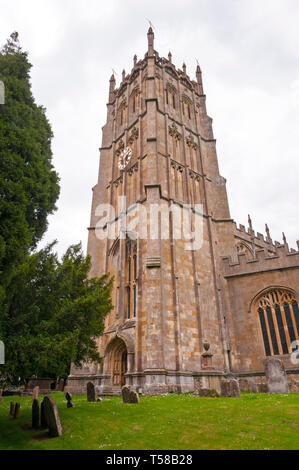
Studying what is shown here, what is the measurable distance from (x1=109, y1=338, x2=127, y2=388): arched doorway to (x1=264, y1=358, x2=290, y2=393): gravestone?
8.87 meters

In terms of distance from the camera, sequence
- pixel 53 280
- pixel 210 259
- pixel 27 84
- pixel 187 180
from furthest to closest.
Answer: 1. pixel 187 180
2. pixel 210 259
3. pixel 27 84
4. pixel 53 280

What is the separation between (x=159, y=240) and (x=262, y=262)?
270 inches

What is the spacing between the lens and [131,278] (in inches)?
791

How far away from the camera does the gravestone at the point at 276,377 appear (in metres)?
11.9

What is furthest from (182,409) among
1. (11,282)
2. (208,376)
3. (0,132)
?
(0,132)

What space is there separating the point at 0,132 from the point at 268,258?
16.4 meters

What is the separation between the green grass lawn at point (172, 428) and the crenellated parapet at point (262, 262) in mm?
10499

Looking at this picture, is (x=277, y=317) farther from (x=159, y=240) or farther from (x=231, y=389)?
(x=159, y=240)

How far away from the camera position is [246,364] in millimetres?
17859

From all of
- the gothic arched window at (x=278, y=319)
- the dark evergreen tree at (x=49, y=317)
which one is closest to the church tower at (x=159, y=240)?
the gothic arched window at (x=278, y=319)

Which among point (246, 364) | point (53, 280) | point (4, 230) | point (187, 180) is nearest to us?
point (4, 230)

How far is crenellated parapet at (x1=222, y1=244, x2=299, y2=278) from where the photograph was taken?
18.5m

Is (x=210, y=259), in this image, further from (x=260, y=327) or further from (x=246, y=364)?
(x=246, y=364)

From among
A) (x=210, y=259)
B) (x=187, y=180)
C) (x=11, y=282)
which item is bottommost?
(x=11, y=282)
